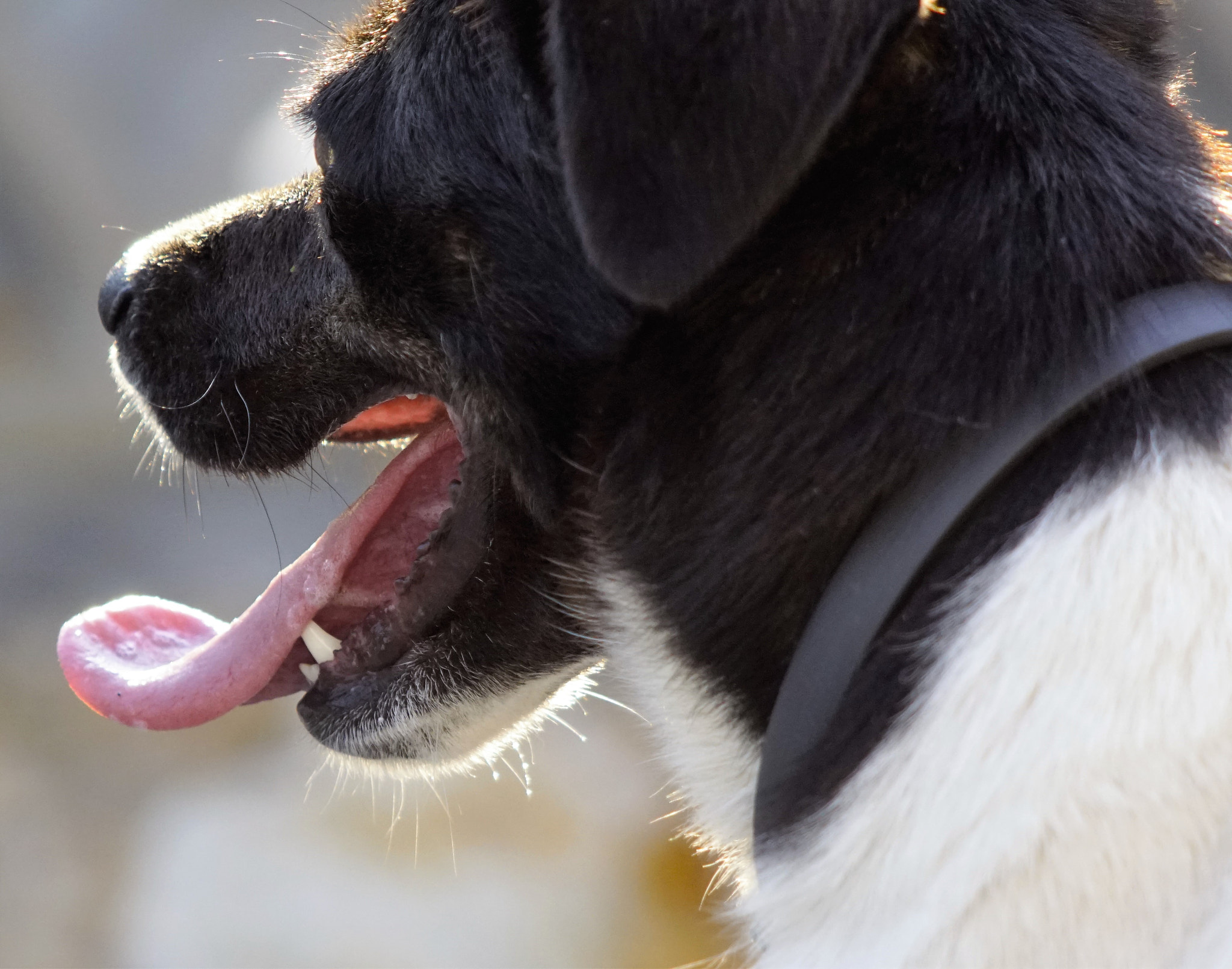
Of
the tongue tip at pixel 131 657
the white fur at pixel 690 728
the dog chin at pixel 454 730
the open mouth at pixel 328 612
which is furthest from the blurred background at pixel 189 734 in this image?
the white fur at pixel 690 728

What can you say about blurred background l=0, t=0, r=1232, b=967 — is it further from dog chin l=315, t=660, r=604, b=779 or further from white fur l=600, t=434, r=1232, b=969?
white fur l=600, t=434, r=1232, b=969

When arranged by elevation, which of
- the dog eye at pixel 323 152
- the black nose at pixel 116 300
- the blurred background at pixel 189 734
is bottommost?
the blurred background at pixel 189 734

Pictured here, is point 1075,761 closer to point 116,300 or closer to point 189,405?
point 189,405

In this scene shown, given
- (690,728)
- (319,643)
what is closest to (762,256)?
(690,728)

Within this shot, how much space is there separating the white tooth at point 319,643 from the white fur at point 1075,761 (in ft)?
2.42

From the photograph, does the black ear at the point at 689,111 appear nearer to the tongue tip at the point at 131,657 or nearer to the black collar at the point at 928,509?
the black collar at the point at 928,509

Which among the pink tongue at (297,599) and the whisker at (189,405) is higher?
the whisker at (189,405)

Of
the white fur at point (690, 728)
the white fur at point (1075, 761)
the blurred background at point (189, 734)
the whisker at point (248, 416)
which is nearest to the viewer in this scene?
the white fur at point (1075, 761)

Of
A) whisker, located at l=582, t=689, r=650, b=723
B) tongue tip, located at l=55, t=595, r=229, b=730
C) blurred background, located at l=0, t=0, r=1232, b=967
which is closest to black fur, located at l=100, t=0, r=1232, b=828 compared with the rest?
whisker, located at l=582, t=689, r=650, b=723

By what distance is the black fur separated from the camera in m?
0.86

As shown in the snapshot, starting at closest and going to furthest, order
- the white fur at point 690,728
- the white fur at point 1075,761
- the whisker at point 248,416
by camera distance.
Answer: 1. the white fur at point 1075,761
2. the white fur at point 690,728
3. the whisker at point 248,416

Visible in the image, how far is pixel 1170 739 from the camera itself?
79 centimetres

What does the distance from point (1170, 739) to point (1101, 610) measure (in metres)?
0.10

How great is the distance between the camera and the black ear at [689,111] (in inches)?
32.4
